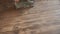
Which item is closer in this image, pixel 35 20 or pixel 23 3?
pixel 35 20

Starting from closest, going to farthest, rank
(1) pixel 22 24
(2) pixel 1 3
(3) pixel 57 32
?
(3) pixel 57 32 < (1) pixel 22 24 < (2) pixel 1 3

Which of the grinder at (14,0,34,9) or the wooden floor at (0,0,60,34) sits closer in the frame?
the wooden floor at (0,0,60,34)

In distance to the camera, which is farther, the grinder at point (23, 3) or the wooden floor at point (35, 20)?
the grinder at point (23, 3)

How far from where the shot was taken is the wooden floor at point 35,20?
5.22 feet

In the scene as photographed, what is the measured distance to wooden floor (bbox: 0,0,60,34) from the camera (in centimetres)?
159

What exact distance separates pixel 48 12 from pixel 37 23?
10.7 inches

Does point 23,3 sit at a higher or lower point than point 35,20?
higher

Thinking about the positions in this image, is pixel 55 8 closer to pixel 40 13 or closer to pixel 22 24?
pixel 40 13

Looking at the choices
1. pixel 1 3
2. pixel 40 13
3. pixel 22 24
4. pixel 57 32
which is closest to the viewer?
pixel 57 32

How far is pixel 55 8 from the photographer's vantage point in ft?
6.18

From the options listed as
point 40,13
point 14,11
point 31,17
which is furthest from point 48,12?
point 14,11

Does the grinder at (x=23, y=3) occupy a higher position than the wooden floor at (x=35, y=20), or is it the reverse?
the grinder at (x=23, y=3)

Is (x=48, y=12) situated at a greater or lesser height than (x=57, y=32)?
greater

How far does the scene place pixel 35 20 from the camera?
5.64ft
